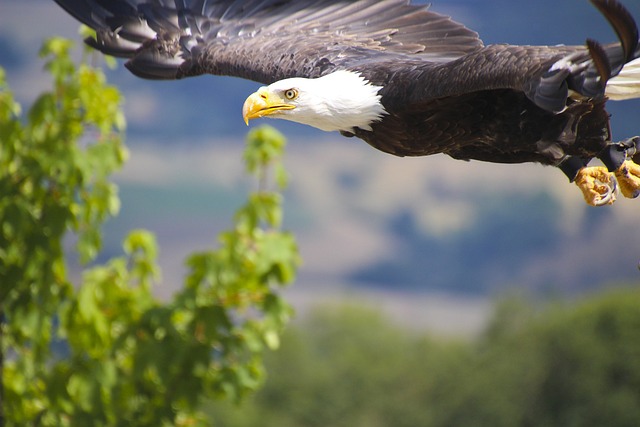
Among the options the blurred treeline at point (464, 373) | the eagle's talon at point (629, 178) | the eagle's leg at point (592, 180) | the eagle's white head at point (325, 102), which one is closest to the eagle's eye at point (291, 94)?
the eagle's white head at point (325, 102)

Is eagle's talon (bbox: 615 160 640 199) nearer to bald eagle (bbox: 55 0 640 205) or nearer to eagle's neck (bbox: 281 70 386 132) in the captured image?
bald eagle (bbox: 55 0 640 205)

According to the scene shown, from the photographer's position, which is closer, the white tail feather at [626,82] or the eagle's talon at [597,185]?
the white tail feather at [626,82]

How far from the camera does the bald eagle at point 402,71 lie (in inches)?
94.7

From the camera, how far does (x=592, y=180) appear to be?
2926 millimetres

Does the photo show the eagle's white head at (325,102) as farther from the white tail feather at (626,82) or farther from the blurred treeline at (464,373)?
the blurred treeline at (464,373)

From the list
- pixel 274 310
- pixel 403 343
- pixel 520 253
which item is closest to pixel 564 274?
pixel 520 253

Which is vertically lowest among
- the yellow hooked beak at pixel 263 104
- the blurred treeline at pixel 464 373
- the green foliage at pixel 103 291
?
the blurred treeline at pixel 464 373

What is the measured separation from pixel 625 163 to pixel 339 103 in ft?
2.94

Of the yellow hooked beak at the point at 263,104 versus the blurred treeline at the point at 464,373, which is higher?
the yellow hooked beak at the point at 263,104

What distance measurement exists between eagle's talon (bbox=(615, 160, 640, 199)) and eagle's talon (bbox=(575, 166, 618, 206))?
0.10 feet

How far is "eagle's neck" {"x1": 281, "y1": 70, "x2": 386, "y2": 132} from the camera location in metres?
2.78

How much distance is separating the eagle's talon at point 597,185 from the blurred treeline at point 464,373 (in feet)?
25.5

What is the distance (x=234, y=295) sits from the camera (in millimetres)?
3896

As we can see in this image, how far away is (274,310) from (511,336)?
9.92 meters
